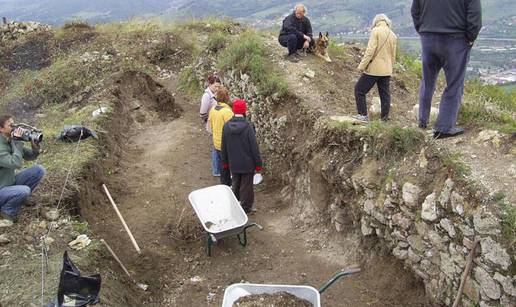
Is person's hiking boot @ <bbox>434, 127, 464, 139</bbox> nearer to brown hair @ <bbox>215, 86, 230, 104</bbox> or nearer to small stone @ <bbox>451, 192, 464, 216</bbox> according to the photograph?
small stone @ <bbox>451, 192, 464, 216</bbox>

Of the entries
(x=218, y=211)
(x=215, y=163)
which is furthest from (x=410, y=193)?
(x=215, y=163)

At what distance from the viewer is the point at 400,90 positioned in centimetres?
935

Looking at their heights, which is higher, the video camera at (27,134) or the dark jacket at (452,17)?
the dark jacket at (452,17)

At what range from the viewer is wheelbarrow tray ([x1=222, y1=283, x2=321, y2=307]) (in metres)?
4.10

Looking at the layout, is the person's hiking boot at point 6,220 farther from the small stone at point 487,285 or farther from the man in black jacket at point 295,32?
the man in black jacket at point 295,32

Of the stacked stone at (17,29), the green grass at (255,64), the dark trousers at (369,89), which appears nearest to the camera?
the dark trousers at (369,89)

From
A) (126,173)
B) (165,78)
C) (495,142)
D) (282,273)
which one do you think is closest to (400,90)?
(495,142)

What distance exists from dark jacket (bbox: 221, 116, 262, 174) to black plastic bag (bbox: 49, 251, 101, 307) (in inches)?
120

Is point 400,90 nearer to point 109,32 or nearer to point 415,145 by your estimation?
point 415,145

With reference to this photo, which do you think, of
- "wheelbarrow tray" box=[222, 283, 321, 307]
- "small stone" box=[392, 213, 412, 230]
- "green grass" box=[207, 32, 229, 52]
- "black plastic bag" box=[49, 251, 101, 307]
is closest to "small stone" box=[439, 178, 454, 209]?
"small stone" box=[392, 213, 412, 230]

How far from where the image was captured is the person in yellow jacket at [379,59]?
20.6ft

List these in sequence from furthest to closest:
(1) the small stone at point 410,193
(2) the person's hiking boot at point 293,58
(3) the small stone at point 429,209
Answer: (2) the person's hiking boot at point 293,58 < (1) the small stone at point 410,193 < (3) the small stone at point 429,209

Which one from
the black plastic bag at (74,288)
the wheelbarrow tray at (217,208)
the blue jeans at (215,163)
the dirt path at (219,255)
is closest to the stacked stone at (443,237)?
the dirt path at (219,255)

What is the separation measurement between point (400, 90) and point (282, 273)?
17.9 ft
